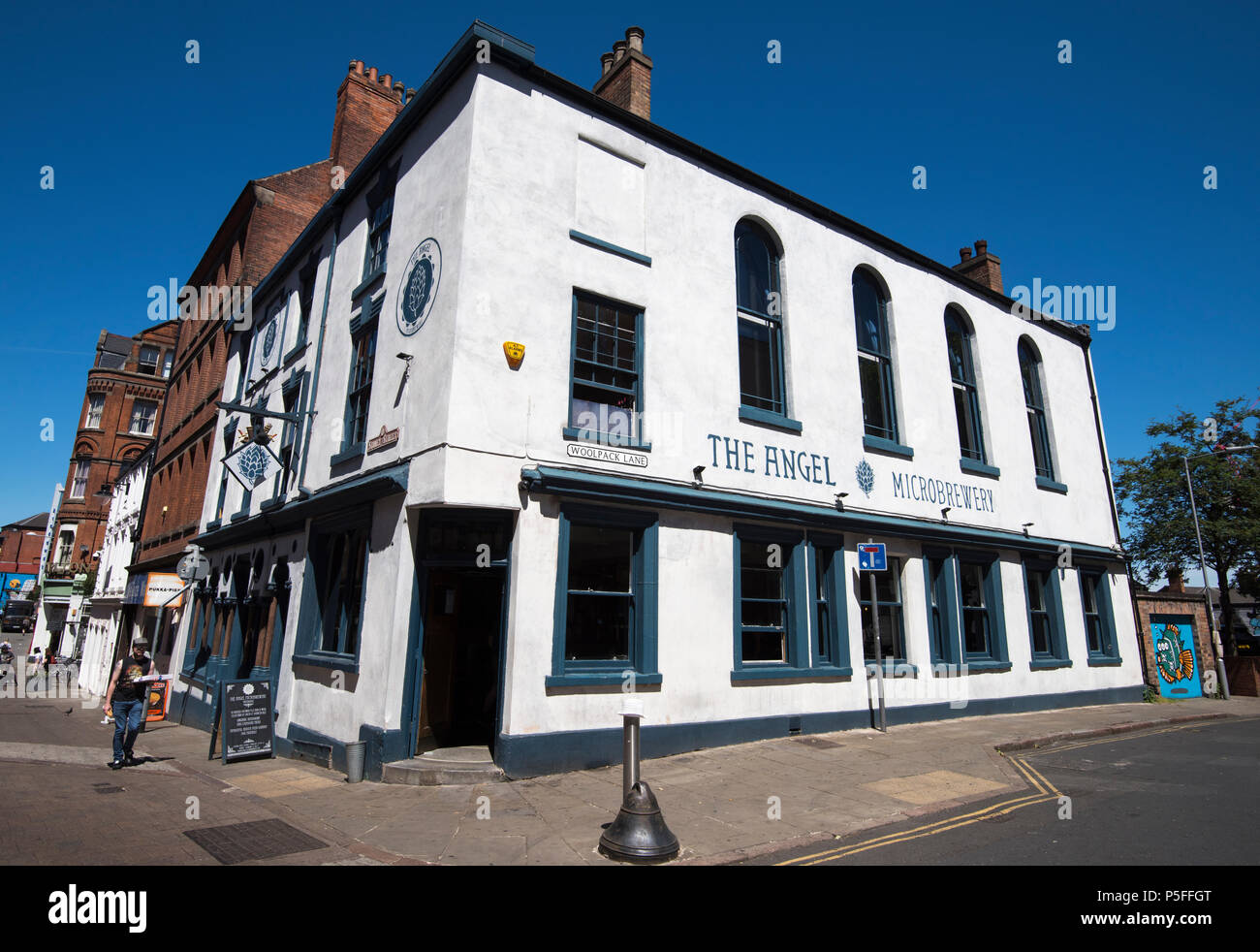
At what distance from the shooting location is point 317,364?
559 inches

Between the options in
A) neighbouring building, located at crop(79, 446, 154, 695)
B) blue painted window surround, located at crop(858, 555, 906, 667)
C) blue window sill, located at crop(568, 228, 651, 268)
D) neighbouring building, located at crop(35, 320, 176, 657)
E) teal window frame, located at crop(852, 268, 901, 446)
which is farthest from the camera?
neighbouring building, located at crop(35, 320, 176, 657)

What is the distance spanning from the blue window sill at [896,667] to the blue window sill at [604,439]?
6154mm

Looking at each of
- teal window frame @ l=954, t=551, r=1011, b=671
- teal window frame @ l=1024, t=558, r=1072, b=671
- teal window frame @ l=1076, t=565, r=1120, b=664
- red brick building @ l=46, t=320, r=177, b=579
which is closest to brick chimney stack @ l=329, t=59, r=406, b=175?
teal window frame @ l=954, t=551, r=1011, b=671

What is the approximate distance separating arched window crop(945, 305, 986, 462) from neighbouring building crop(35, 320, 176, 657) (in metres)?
47.7

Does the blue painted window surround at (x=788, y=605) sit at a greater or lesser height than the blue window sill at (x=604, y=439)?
lesser

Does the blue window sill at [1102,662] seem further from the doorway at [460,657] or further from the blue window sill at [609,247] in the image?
the doorway at [460,657]

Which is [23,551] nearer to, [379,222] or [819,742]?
[379,222]

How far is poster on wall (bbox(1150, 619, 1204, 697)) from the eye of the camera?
20062mm

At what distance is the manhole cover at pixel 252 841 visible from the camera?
239 inches

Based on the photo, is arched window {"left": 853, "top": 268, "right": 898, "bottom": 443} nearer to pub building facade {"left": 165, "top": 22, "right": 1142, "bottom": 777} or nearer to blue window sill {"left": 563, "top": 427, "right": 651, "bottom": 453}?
pub building facade {"left": 165, "top": 22, "right": 1142, "bottom": 777}

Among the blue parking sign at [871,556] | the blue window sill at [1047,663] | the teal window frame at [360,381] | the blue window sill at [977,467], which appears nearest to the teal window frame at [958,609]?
the blue window sill at [1047,663]
